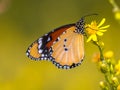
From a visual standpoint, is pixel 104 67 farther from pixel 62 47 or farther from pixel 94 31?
pixel 62 47

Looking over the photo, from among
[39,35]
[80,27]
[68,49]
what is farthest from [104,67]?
[39,35]

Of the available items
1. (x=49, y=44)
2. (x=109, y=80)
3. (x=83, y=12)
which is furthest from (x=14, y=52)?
(x=109, y=80)

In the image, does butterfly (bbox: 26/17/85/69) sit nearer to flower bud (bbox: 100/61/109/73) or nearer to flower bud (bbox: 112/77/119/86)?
flower bud (bbox: 100/61/109/73)

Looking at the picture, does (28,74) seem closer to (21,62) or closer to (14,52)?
(21,62)

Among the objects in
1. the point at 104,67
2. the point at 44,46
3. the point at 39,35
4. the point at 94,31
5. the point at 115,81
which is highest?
the point at 39,35

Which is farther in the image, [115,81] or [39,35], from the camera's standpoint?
[39,35]

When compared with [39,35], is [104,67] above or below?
below

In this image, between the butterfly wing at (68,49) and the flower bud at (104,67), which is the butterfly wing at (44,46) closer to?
the butterfly wing at (68,49)

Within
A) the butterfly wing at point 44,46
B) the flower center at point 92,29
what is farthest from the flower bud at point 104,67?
the butterfly wing at point 44,46
